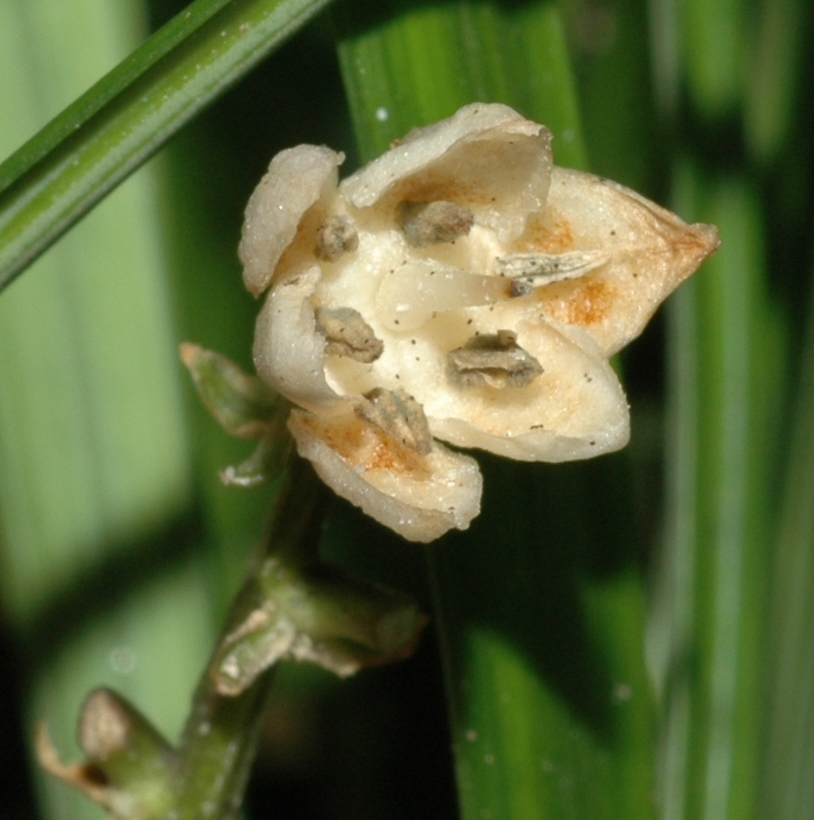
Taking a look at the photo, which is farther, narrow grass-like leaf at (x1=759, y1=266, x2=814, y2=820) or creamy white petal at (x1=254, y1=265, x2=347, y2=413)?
narrow grass-like leaf at (x1=759, y1=266, x2=814, y2=820)

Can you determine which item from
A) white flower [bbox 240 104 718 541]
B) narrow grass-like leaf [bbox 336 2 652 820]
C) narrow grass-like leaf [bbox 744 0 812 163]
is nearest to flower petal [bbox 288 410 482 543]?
white flower [bbox 240 104 718 541]

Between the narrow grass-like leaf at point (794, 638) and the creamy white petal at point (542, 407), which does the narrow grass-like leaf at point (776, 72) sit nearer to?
the narrow grass-like leaf at point (794, 638)

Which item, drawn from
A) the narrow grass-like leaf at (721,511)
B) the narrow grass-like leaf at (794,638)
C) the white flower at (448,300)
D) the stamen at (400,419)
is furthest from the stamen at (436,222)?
the narrow grass-like leaf at (794,638)

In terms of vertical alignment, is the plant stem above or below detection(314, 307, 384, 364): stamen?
below

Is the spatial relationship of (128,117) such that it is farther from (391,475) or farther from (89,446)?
(89,446)

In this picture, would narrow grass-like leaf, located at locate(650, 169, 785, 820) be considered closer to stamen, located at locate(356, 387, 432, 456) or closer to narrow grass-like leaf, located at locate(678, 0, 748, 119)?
narrow grass-like leaf, located at locate(678, 0, 748, 119)
